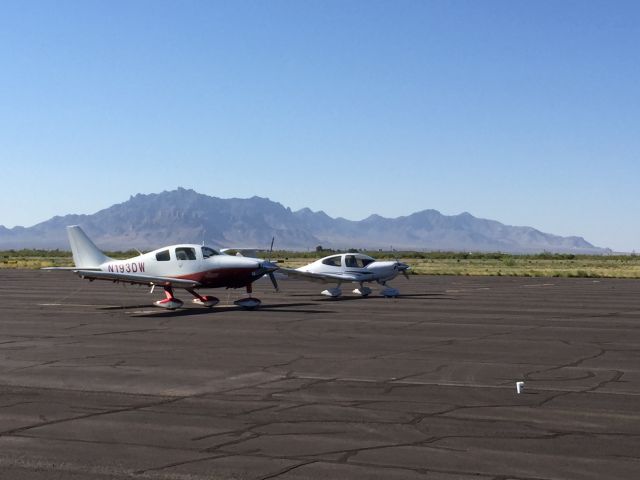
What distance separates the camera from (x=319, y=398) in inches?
504

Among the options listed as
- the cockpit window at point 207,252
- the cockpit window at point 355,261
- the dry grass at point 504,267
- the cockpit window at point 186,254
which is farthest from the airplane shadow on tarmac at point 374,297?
the cockpit window at point 186,254

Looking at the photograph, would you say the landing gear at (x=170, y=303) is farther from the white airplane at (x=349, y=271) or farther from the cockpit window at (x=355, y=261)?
the cockpit window at (x=355, y=261)

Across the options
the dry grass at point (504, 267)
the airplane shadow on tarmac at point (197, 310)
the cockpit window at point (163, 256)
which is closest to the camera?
the airplane shadow on tarmac at point (197, 310)

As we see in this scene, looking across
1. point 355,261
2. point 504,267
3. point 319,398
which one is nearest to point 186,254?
point 355,261

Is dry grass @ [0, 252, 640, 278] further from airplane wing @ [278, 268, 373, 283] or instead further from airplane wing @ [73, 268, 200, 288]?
airplane wing @ [73, 268, 200, 288]

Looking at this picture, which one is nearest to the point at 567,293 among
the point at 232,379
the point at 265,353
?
the point at 265,353

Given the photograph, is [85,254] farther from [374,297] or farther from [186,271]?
[374,297]

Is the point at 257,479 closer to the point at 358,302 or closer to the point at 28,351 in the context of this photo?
the point at 28,351

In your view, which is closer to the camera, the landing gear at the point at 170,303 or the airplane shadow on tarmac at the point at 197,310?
the airplane shadow on tarmac at the point at 197,310

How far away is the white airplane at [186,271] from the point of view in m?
29.5

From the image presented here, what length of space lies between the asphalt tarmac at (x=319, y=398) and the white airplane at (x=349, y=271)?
10.8 meters

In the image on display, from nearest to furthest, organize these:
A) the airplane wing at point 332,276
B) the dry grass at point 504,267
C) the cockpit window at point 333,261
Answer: the airplane wing at point 332,276, the cockpit window at point 333,261, the dry grass at point 504,267

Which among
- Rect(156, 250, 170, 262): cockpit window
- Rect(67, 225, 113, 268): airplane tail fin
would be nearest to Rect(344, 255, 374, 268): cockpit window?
Rect(156, 250, 170, 262): cockpit window

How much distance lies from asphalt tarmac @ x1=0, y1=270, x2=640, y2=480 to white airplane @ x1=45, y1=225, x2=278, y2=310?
3365 mm
